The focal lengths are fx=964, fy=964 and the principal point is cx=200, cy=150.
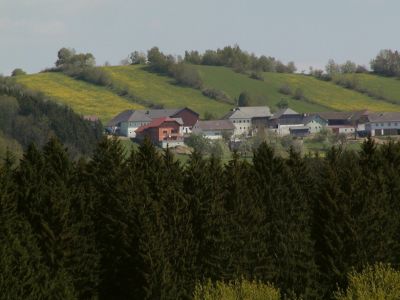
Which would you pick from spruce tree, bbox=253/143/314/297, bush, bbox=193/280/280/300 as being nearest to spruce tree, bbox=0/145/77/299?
bush, bbox=193/280/280/300

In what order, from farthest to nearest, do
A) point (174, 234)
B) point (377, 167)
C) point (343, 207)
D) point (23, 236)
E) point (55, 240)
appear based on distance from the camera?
1. point (377, 167)
2. point (343, 207)
3. point (174, 234)
4. point (55, 240)
5. point (23, 236)

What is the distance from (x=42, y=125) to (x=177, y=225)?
13651cm

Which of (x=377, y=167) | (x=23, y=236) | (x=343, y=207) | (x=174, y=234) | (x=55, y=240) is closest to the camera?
(x=23, y=236)

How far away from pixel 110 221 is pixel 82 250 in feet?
10.9

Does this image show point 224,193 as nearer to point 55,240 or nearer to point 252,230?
point 252,230

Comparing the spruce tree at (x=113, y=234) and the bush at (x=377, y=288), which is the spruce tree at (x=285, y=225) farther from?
the spruce tree at (x=113, y=234)

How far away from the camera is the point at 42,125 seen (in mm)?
186125

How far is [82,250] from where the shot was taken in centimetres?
5084

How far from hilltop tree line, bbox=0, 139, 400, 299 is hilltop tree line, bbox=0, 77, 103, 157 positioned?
113 meters

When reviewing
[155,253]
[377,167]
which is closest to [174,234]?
[155,253]

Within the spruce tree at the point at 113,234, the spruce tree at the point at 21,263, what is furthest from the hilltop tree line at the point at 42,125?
the spruce tree at the point at 21,263

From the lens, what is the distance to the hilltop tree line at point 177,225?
49094mm

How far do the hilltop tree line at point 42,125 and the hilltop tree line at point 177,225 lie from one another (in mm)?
113184

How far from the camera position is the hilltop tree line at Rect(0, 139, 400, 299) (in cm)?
4909
